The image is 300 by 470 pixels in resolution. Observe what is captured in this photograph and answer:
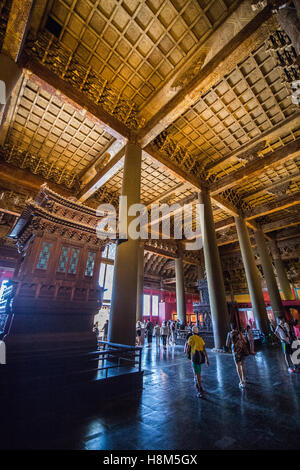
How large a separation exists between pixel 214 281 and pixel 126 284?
6179mm

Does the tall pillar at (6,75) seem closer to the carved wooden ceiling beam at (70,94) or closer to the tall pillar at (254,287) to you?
the carved wooden ceiling beam at (70,94)

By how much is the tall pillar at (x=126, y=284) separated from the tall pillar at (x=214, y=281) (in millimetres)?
5611

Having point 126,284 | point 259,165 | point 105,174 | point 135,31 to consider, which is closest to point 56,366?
point 126,284

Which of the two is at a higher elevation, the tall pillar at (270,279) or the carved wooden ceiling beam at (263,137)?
the carved wooden ceiling beam at (263,137)

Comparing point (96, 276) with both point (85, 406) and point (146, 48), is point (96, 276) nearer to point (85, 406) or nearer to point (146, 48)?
point (85, 406)

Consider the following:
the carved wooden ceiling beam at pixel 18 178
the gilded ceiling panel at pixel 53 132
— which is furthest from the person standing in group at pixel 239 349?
the carved wooden ceiling beam at pixel 18 178

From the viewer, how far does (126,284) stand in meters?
6.47

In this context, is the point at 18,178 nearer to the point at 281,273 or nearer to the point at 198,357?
the point at 198,357

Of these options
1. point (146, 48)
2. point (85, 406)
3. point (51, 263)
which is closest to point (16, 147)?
point (146, 48)

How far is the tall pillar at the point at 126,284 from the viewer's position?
19.6ft

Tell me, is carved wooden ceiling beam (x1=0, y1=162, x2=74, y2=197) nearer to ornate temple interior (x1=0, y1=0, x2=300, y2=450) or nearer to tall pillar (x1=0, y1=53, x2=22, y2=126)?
ornate temple interior (x1=0, y1=0, x2=300, y2=450)

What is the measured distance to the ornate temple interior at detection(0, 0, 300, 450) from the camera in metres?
4.03

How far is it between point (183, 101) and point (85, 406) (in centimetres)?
976
